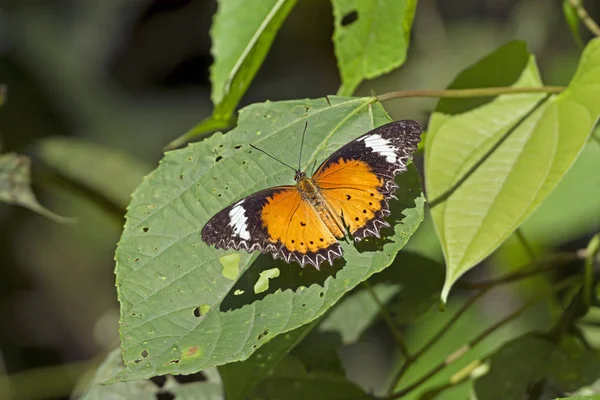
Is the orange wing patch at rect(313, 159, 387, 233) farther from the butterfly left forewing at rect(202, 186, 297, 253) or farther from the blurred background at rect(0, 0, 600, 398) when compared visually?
the blurred background at rect(0, 0, 600, 398)

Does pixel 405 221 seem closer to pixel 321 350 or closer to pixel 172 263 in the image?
pixel 172 263

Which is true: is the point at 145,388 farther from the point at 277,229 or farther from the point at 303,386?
the point at 277,229

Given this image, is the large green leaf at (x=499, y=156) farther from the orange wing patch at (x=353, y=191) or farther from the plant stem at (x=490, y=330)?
the plant stem at (x=490, y=330)

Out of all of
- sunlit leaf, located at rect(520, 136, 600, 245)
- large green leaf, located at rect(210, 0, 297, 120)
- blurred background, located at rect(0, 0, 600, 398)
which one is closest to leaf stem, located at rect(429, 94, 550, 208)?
large green leaf, located at rect(210, 0, 297, 120)

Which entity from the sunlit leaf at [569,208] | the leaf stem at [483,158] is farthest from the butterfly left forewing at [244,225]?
the sunlit leaf at [569,208]

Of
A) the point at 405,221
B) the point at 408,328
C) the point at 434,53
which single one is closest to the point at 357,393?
the point at 405,221
